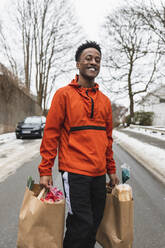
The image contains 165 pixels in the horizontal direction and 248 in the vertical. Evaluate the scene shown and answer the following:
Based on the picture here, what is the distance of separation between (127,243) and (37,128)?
13.9m

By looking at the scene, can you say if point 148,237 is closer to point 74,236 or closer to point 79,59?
point 74,236

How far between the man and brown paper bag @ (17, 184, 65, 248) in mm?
138

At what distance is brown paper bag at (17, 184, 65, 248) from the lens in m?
1.62

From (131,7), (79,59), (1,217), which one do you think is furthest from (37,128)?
(79,59)

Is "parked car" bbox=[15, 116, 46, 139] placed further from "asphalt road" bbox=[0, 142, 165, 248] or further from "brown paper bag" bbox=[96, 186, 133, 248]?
"brown paper bag" bbox=[96, 186, 133, 248]

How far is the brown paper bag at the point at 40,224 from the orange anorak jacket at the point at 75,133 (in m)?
0.27

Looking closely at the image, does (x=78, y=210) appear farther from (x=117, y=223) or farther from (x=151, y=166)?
(x=151, y=166)

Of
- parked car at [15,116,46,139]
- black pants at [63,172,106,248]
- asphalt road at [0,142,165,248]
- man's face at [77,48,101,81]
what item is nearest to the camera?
black pants at [63,172,106,248]

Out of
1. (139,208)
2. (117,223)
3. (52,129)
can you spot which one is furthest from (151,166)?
(52,129)

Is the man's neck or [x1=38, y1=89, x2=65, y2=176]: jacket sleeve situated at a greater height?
the man's neck

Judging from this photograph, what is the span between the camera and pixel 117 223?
6.17 feet

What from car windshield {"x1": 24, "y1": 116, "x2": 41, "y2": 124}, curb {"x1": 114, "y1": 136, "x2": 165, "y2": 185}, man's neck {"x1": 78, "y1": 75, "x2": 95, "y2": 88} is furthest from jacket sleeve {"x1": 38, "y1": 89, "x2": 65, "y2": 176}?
car windshield {"x1": 24, "y1": 116, "x2": 41, "y2": 124}

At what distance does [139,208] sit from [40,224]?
92.2 inches

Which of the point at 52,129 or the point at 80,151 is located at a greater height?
the point at 52,129
